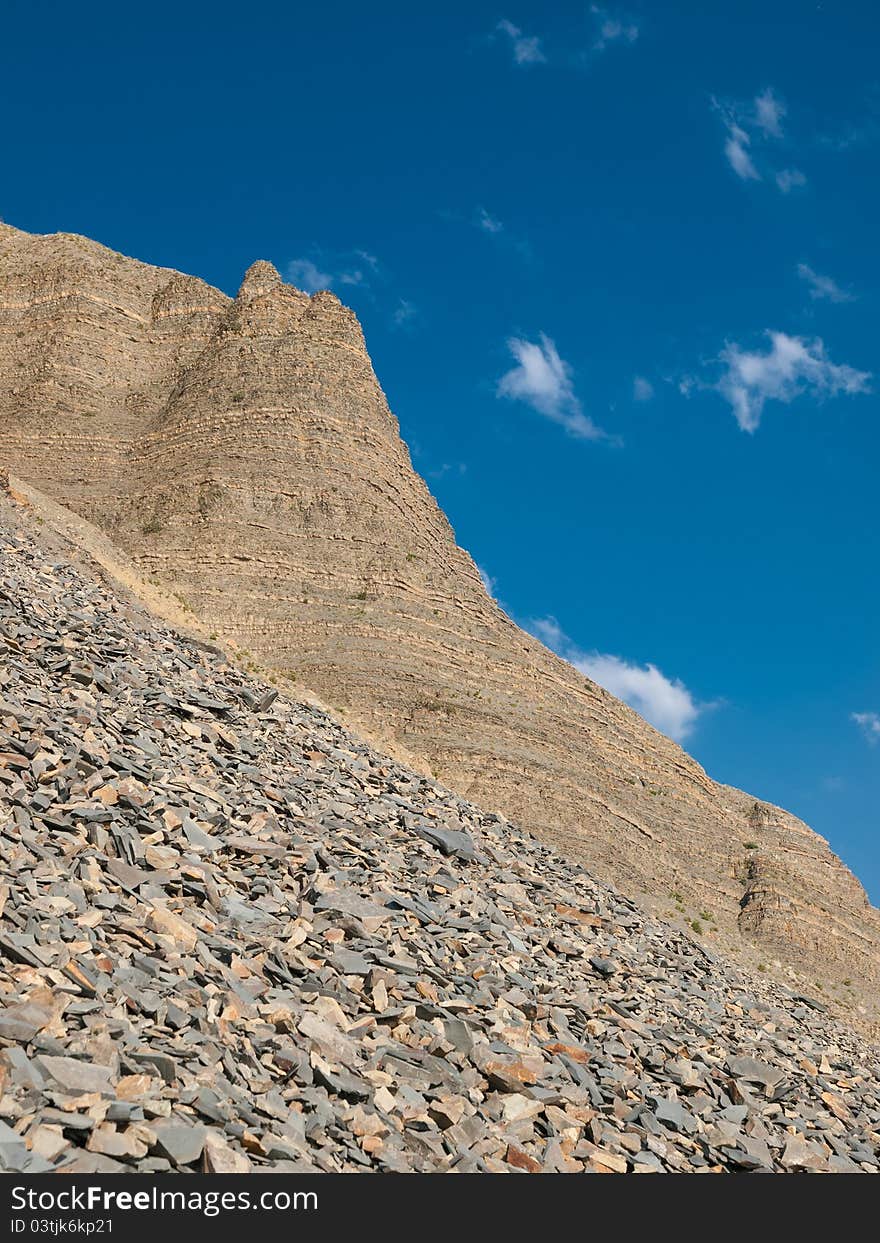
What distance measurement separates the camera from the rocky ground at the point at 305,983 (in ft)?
26.1

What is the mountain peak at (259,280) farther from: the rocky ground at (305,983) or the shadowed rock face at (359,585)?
the rocky ground at (305,983)

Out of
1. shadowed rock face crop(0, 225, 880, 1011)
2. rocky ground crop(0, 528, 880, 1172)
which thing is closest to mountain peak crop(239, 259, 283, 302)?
shadowed rock face crop(0, 225, 880, 1011)

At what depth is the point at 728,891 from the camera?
32.8m

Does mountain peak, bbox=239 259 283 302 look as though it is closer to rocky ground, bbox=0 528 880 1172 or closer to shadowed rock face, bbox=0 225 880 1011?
shadowed rock face, bbox=0 225 880 1011

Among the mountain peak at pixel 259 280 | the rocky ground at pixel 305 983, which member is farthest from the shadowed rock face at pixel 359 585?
the rocky ground at pixel 305 983

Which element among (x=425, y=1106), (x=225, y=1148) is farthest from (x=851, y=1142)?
(x=225, y=1148)

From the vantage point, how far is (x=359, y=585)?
1304 inches

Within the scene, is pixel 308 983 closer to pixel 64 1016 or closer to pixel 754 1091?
pixel 64 1016

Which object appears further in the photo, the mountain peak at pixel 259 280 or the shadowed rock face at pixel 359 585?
the mountain peak at pixel 259 280

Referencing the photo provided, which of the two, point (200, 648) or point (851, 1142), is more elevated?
point (200, 648)

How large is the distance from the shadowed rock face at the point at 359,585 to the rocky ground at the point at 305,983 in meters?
9.91

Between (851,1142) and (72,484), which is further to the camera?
(72,484)

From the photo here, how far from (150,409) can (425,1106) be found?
1383 inches

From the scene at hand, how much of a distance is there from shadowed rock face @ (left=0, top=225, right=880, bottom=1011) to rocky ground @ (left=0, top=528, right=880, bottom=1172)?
9.91 metres
